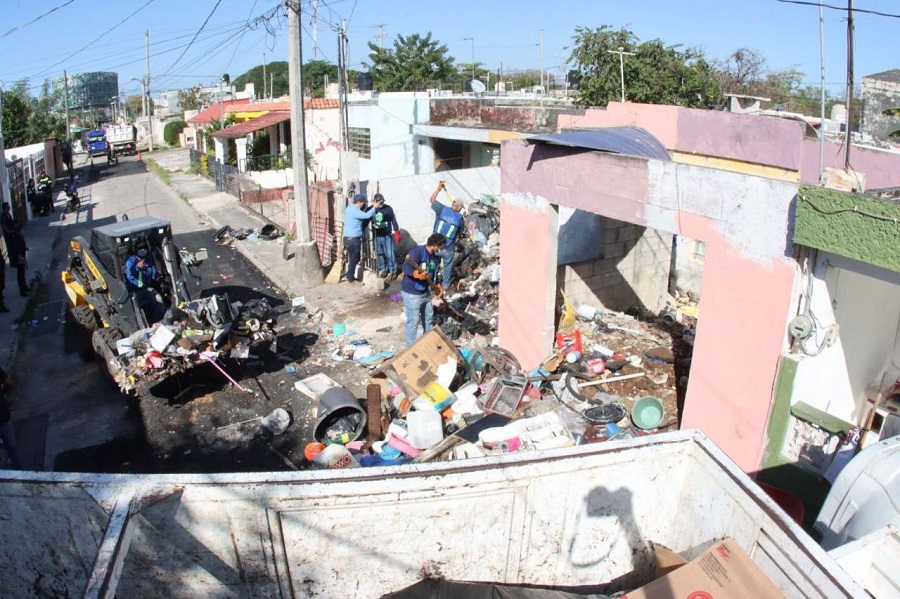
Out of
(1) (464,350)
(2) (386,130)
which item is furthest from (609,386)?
(2) (386,130)

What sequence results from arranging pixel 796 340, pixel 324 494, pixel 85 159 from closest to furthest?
1. pixel 324 494
2. pixel 796 340
3. pixel 85 159

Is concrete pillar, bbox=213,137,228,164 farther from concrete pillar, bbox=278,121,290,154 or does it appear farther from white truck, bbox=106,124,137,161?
white truck, bbox=106,124,137,161

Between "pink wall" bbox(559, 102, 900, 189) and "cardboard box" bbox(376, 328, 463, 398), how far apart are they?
16.6 ft

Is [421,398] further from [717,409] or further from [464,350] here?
[717,409]

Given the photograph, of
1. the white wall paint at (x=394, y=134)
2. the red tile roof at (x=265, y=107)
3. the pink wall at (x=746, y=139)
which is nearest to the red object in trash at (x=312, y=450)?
the pink wall at (x=746, y=139)

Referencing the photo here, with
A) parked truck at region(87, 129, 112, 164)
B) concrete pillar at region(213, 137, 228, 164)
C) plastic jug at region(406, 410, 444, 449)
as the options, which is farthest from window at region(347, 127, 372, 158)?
parked truck at region(87, 129, 112, 164)

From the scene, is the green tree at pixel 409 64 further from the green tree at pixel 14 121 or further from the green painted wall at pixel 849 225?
the green painted wall at pixel 849 225

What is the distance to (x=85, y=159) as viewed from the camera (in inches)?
1656

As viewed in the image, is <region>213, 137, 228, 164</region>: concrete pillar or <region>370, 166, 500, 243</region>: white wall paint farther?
<region>213, 137, 228, 164</region>: concrete pillar

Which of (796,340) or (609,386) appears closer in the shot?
(796,340)

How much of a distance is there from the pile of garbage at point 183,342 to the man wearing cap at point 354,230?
12.8 feet

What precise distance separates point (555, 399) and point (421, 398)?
162 centimetres

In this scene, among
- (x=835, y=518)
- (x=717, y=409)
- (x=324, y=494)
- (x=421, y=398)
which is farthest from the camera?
(x=421, y=398)

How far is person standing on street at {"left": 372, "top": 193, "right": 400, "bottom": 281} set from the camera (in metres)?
12.2
